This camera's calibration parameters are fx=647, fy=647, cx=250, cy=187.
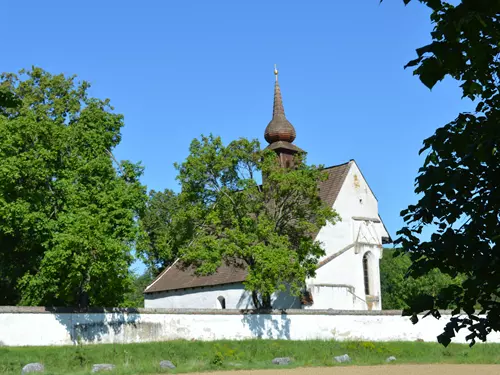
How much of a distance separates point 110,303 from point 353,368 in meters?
12.9

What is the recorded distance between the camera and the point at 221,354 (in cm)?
2428

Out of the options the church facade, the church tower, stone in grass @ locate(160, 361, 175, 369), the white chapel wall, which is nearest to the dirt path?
stone in grass @ locate(160, 361, 175, 369)

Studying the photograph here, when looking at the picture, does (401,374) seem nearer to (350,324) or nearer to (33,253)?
(350,324)

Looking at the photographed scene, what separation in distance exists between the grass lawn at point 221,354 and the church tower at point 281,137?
15.9 m

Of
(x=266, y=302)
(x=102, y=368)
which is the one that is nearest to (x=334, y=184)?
(x=266, y=302)

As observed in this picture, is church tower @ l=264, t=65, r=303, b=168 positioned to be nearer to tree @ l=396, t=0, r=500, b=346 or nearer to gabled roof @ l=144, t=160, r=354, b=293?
gabled roof @ l=144, t=160, r=354, b=293

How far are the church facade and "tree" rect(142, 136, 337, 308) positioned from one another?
548 centimetres

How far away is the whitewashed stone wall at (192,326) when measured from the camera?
80.4 ft

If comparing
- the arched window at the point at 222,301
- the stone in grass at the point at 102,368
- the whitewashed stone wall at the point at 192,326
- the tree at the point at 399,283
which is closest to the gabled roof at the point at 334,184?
the tree at the point at 399,283

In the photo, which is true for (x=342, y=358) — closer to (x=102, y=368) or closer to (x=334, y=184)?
(x=102, y=368)

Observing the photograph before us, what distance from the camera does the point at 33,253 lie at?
28.2 m

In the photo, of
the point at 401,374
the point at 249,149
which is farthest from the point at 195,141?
the point at 401,374

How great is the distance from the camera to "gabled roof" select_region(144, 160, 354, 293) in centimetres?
3850

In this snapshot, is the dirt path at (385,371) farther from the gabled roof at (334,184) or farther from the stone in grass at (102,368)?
the gabled roof at (334,184)
